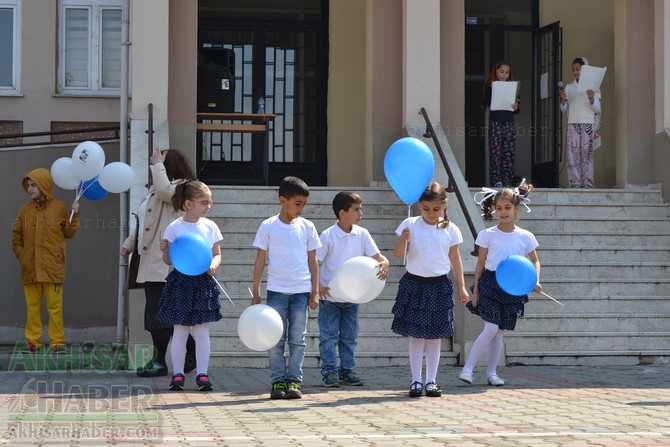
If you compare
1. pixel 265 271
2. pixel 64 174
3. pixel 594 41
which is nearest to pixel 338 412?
pixel 265 271

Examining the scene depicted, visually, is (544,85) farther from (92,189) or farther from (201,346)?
(201,346)

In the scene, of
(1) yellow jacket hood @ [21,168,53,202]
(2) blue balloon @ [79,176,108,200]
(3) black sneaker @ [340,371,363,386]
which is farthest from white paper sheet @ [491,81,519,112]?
(3) black sneaker @ [340,371,363,386]

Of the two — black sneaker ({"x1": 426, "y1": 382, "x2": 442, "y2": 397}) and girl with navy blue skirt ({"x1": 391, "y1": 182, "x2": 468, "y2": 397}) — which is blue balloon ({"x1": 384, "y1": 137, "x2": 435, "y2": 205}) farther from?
black sneaker ({"x1": 426, "y1": 382, "x2": 442, "y2": 397})

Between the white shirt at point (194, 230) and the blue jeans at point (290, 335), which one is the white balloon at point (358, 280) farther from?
the white shirt at point (194, 230)

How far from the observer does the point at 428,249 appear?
976 cm

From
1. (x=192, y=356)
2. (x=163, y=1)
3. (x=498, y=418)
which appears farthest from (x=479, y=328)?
(x=163, y=1)

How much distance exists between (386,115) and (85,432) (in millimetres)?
8690

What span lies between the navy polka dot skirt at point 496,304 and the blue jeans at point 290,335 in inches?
64.9

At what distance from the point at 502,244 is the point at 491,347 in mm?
867

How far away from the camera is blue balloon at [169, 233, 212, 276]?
9.27 metres

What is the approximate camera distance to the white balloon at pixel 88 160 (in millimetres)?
13094

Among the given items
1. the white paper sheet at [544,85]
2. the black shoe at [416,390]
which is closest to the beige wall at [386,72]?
the white paper sheet at [544,85]

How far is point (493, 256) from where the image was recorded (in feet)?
34.1

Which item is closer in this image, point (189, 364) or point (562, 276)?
point (189, 364)
